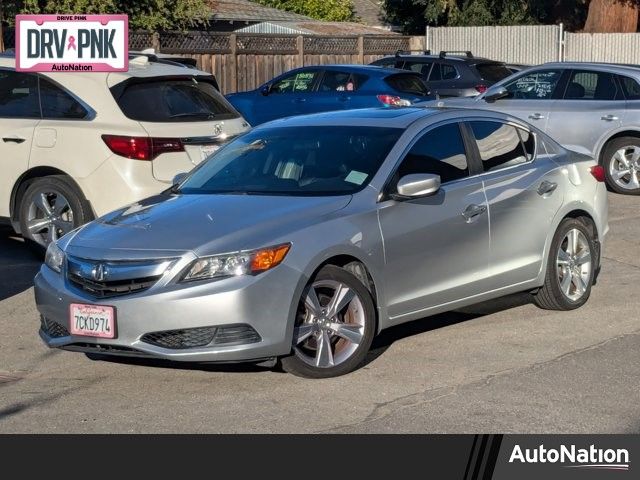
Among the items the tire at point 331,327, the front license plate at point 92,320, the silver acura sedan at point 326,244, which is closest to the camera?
the silver acura sedan at point 326,244

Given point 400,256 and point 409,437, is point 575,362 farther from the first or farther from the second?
point 409,437

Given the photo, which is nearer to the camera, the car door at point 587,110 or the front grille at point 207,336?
the front grille at point 207,336

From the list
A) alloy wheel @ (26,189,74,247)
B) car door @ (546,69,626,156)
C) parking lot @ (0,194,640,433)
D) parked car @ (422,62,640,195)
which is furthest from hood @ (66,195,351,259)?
car door @ (546,69,626,156)

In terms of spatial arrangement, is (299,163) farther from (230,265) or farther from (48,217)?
(48,217)

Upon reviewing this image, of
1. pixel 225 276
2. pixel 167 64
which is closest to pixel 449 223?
pixel 225 276

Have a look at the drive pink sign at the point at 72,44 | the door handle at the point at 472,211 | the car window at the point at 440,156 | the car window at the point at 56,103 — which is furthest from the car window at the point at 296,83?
the door handle at the point at 472,211

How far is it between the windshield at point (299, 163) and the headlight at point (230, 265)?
2.94 feet

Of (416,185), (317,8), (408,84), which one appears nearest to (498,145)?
(416,185)

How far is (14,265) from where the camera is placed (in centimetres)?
1143

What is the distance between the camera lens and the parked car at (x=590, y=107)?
16484 millimetres

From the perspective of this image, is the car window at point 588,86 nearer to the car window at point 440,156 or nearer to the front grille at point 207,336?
the car window at point 440,156

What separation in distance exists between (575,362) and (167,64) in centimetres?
539

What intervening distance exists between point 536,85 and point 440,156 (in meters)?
9.04

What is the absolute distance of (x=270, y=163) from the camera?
857cm
